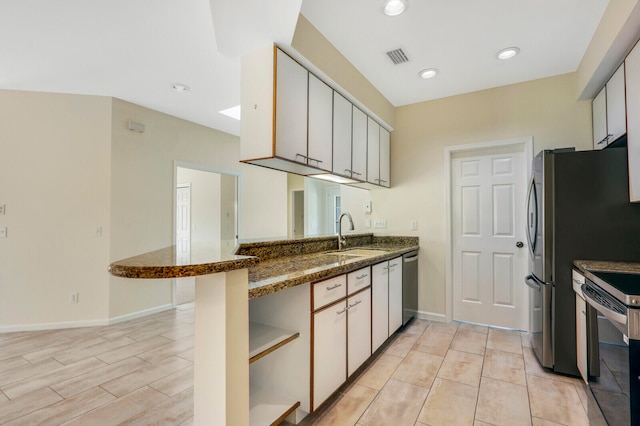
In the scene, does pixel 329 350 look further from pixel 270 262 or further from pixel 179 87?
pixel 179 87

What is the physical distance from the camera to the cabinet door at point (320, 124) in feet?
8.00

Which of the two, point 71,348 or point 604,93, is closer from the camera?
point 604,93

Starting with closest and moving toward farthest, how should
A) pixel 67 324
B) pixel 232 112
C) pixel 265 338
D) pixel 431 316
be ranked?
pixel 265 338
pixel 67 324
pixel 431 316
pixel 232 112

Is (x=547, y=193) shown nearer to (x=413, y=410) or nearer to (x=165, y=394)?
(x=413, y=410)

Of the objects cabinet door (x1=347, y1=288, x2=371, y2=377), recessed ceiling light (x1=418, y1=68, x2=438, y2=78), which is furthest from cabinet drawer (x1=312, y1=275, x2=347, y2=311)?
recessed ceiling light (x1=418, y1=68, x2=438, y2=78)

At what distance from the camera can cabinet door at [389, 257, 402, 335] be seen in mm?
2865

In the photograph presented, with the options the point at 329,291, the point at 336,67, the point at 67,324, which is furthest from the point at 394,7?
→ the point at 67,324

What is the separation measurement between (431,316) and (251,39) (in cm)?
334

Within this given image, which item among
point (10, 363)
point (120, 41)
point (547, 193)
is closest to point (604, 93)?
point (547, 193)

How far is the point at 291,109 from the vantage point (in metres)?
2.22

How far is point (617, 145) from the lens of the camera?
2434 millimetres

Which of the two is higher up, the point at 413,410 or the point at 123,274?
the point at 123,274

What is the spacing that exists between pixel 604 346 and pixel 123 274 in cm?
222

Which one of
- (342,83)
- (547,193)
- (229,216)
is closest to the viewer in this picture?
(547,193)
